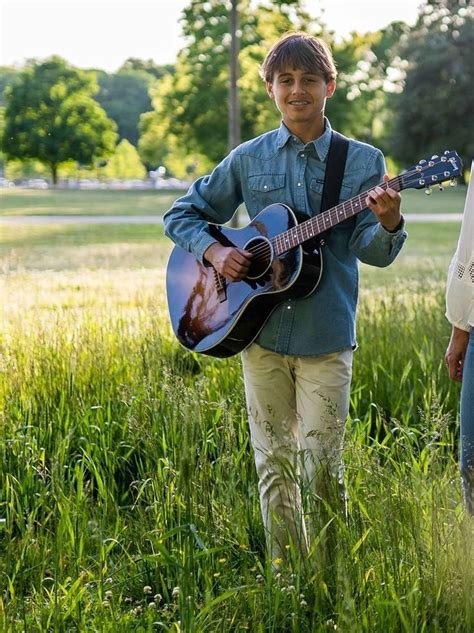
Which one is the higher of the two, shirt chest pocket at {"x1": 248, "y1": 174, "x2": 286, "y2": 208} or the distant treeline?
the distant treeline

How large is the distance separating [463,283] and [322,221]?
0.48 meters

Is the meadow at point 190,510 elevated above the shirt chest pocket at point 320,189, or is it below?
below

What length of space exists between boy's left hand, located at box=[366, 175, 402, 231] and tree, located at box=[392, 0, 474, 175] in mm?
34592

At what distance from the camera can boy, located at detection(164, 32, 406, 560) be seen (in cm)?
299

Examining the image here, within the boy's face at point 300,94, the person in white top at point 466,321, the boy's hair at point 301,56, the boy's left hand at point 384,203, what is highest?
the boy's hair at point 301,56

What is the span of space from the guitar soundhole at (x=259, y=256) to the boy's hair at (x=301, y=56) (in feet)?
1.63

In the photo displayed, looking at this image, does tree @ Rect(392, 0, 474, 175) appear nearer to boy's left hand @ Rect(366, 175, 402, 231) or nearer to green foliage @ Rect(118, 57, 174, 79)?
green foliage @ Rect(118, 57, 174, 79)

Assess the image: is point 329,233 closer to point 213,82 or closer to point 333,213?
point 333,213

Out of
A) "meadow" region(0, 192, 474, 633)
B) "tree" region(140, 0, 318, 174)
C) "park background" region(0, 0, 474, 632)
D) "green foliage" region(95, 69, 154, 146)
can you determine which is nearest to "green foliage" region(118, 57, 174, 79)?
"green foliage" region(95, 69, 154, 146)

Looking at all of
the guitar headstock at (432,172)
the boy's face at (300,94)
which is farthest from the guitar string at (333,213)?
the boy's face at (300,94)

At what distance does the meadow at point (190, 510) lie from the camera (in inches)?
98.3

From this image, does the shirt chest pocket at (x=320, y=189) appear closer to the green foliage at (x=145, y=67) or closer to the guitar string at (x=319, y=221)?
the guitar string at (x=319, y=221)

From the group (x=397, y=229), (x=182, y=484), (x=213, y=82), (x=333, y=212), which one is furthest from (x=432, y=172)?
(x=213, y=82)

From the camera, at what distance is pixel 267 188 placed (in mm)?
3131
